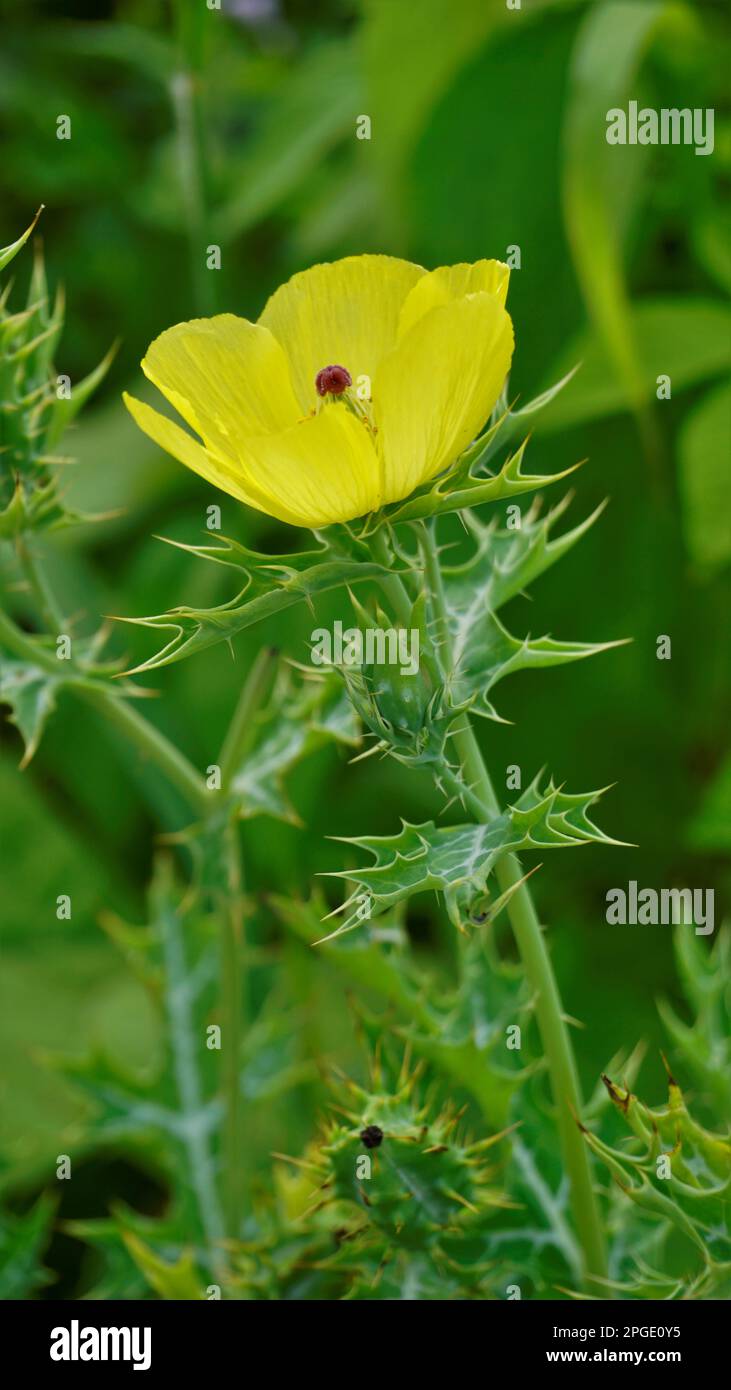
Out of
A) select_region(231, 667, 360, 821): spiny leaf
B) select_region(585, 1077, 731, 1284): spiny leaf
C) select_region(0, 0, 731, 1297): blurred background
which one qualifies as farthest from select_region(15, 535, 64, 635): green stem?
select_region(0, 0, 731, 1297): blurred background

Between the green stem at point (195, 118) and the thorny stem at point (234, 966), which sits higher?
the green stem at point (195, 118)

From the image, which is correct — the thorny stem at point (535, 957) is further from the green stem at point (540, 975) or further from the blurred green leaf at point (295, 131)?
the blurred green leaf at point (295, 131)

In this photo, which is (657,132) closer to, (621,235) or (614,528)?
(621,235)

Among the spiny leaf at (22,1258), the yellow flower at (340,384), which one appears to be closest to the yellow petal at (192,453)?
the yellow flower at (340,384)

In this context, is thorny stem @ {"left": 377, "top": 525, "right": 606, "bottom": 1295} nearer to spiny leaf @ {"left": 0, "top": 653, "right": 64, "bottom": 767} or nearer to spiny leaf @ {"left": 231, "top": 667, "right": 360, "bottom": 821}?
spiny leaf @ {"left": 231, "top": 667, "right": 360, "bottom": 821}

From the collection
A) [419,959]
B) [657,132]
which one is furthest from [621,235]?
[419,959]

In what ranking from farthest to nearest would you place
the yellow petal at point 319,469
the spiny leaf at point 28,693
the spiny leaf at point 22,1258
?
the spiny leaf at point 22,1258, the spiny leaf at point 28,693, the yellow petal at point 319,469

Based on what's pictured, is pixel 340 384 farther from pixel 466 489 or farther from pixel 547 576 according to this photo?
pixel 547 576

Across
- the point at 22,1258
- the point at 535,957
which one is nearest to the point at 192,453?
the point at 535,957
